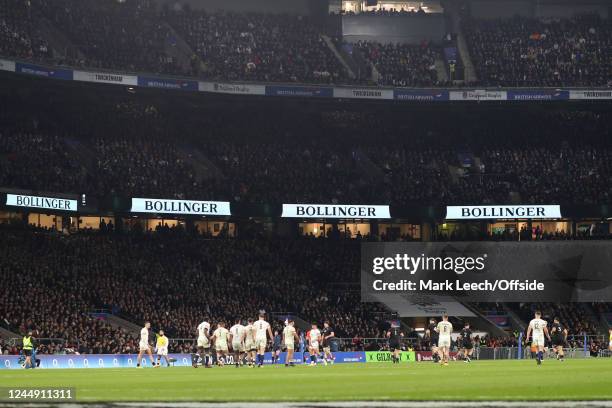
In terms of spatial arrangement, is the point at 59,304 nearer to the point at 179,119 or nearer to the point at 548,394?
the point at 179,119

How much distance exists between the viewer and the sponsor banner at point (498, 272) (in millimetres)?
67812

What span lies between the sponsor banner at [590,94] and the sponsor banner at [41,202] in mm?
35567

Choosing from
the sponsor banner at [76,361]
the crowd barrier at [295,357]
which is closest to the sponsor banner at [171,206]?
the crowd barrier at [295,357]

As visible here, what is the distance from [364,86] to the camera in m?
74.2

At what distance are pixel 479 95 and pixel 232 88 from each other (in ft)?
57.5

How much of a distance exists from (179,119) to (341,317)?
22888 mm

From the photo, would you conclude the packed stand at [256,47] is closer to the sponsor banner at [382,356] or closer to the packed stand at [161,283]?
the packed stand at [161,283]

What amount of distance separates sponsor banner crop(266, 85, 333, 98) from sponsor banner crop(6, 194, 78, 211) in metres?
16.6

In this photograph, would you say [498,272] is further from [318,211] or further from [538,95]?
[538,95]

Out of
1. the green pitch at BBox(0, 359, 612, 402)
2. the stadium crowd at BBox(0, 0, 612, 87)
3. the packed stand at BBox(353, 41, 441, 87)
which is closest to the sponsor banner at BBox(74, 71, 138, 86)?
the stadium crowd at BBox(0, 0, 612, 87)

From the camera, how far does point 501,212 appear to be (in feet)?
235

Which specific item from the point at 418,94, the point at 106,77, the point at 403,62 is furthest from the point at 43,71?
the point at 403,62

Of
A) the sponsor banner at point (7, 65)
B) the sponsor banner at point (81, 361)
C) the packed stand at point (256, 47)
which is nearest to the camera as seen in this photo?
the sponsor banner at point (81, 361)

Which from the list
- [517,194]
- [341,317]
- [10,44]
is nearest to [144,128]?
[10,44]
